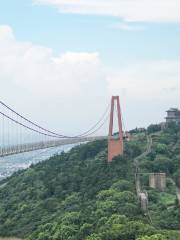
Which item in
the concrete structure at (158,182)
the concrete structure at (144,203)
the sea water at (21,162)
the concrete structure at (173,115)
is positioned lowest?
the concrete structure at (144,203)

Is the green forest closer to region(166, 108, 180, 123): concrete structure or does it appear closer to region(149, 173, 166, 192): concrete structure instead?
region(149, 173, 166, 192): concrete structure

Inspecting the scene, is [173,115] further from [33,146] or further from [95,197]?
[95,197]

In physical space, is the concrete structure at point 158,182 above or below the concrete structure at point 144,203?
above

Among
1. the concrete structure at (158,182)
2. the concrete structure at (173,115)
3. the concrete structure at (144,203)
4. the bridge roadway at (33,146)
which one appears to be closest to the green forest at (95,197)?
the concrete structure at (144,203)

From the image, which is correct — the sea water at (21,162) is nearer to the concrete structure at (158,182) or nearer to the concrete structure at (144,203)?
the concrete structure at (158,182)

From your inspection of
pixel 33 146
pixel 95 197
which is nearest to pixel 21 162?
pixel 33 146

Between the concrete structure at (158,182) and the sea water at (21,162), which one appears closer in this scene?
the concrete structure at (158,182)

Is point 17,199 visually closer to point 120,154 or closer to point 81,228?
point 120,154

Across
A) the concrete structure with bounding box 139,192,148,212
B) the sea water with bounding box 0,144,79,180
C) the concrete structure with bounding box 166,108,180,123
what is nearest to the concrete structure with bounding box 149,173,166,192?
the concrete structure with bounding box 139,192,148,212
